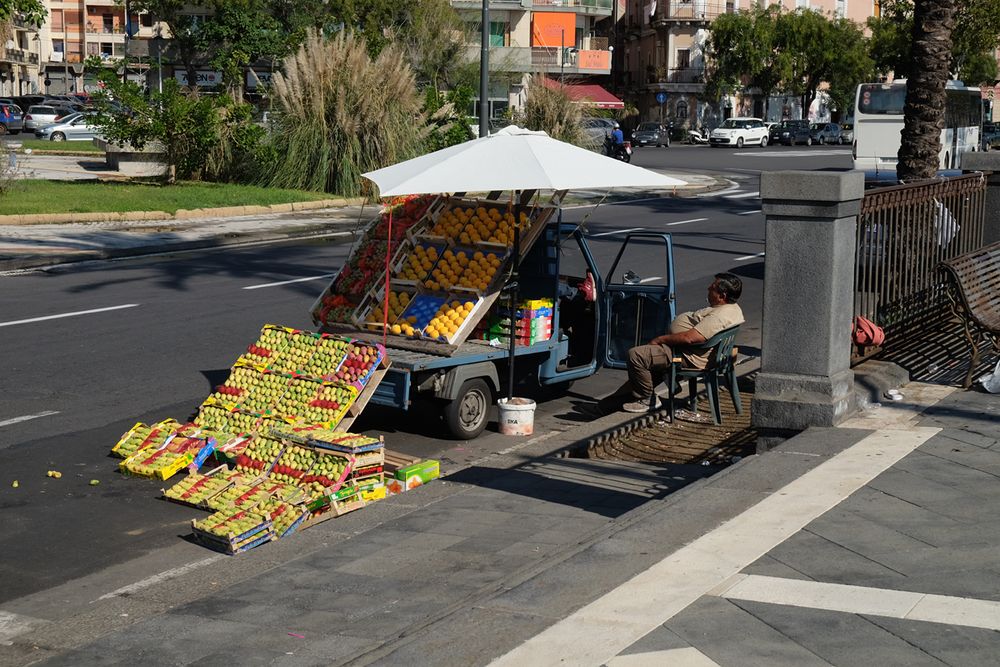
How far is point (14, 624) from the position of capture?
A: 6.00 metres

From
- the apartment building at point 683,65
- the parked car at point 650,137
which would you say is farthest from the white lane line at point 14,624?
the apartment building at point 683,65

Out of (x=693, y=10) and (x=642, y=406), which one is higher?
(x=693, y=10)

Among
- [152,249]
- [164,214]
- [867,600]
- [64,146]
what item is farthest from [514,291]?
[64,146]

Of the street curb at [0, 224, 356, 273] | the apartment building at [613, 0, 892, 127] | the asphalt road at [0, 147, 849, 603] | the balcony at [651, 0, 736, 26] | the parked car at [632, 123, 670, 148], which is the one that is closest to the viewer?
the asphalt road at [0, 147, 849, 603]

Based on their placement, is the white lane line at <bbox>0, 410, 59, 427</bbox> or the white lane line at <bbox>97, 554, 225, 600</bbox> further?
the white lane line at <bbox>0, 410, 59, 427</bbox>

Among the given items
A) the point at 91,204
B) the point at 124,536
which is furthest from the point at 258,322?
the point at 91,204

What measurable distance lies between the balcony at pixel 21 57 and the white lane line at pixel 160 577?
84.3 m

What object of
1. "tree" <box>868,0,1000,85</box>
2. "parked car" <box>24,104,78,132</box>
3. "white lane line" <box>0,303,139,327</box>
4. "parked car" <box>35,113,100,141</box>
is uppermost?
"tree" <box>868,0,1000,85</box>

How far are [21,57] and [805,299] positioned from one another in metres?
92.1

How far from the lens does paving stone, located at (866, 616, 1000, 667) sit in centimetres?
462

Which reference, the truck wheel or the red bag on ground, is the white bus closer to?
the red bag on ground

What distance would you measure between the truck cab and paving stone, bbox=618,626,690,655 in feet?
15.4

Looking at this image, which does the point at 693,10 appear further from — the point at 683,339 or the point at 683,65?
the point at 683,339

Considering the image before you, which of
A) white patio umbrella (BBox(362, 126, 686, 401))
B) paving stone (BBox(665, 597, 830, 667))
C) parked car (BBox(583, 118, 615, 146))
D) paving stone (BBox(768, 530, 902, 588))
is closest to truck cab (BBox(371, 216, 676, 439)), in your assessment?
white patio umbrella (BBox(362, 126, 686, 401))
